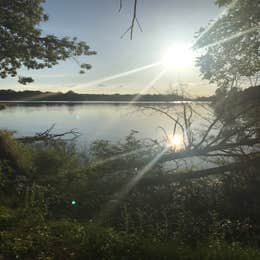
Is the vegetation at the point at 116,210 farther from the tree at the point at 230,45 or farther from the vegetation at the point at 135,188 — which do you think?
the tree at the point at 230,45

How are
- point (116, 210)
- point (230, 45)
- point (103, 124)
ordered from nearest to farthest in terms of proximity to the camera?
1. point (116, 210)
2. point (230, 45)
3. point (103, 124)

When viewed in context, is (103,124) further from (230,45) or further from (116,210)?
(116,210)

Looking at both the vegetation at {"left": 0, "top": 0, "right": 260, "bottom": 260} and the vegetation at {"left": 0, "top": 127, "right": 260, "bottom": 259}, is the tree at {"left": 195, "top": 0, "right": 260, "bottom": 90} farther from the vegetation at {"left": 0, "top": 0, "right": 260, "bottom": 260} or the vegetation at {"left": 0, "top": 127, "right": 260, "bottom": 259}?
the vegetation at {"left": 0, "top": 127, "right": 260, "bottom": 259}

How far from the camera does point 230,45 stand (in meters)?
17.8

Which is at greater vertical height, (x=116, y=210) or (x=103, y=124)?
(x=116, y=210)

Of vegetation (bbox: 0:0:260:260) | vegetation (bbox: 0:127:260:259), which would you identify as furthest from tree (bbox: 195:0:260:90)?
vegetation (bbox: 0:127:260:259)

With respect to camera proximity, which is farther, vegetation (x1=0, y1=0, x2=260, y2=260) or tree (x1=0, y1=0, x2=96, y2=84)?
tree (x1=0, y1=0, x2=96, y2=84)

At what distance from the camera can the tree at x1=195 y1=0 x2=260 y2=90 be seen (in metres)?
17.0

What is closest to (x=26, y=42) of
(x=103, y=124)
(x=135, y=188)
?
(x=135, y=188)

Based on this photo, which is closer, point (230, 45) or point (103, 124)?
point (230, 45)

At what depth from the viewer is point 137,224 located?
32.6ft

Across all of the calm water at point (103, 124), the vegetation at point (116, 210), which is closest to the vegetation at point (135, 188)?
the vegetation at point (116, 210)

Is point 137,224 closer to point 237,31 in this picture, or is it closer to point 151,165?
point 151,165

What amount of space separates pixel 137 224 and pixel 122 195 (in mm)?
1935
